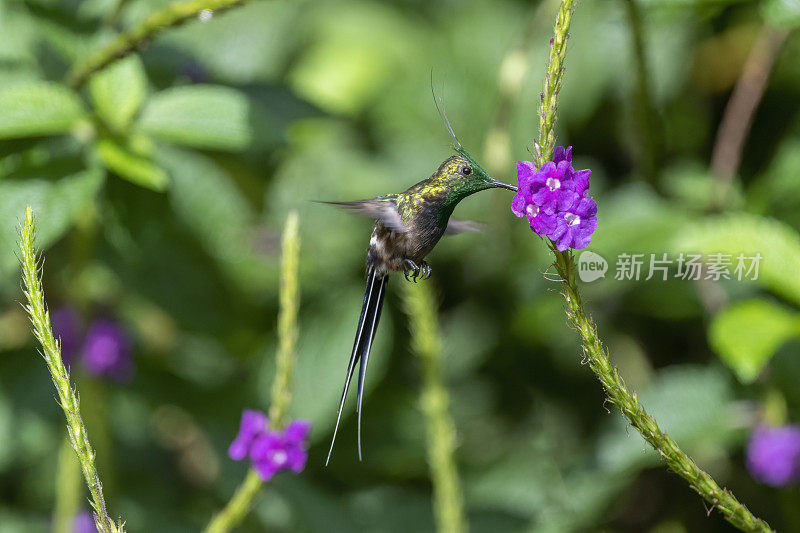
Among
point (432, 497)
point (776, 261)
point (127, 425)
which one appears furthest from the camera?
point (127, 425)

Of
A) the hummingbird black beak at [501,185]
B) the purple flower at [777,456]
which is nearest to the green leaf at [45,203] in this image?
the hummingbird black beak at [501,185]

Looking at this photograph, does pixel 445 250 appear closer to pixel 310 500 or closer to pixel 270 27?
pixel 310 500

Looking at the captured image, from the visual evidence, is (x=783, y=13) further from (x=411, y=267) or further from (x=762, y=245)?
(x=411, y=267)

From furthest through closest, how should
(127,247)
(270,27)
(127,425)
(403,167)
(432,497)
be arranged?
(270,27), (403,167), (127,425), (432,497), (127,247)

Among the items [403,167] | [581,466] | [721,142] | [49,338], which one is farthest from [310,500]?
[721,142]

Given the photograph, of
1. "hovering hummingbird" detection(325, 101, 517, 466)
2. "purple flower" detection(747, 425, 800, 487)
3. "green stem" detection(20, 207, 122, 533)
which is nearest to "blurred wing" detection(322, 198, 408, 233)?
"hovering hummingbird" detection(325, 101, 517, 466)

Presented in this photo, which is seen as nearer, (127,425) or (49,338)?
(49,338)

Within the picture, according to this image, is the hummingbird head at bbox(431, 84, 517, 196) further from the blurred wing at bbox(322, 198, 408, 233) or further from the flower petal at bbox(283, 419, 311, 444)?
the flower petal at bbox(283, 419, 311, 444)
